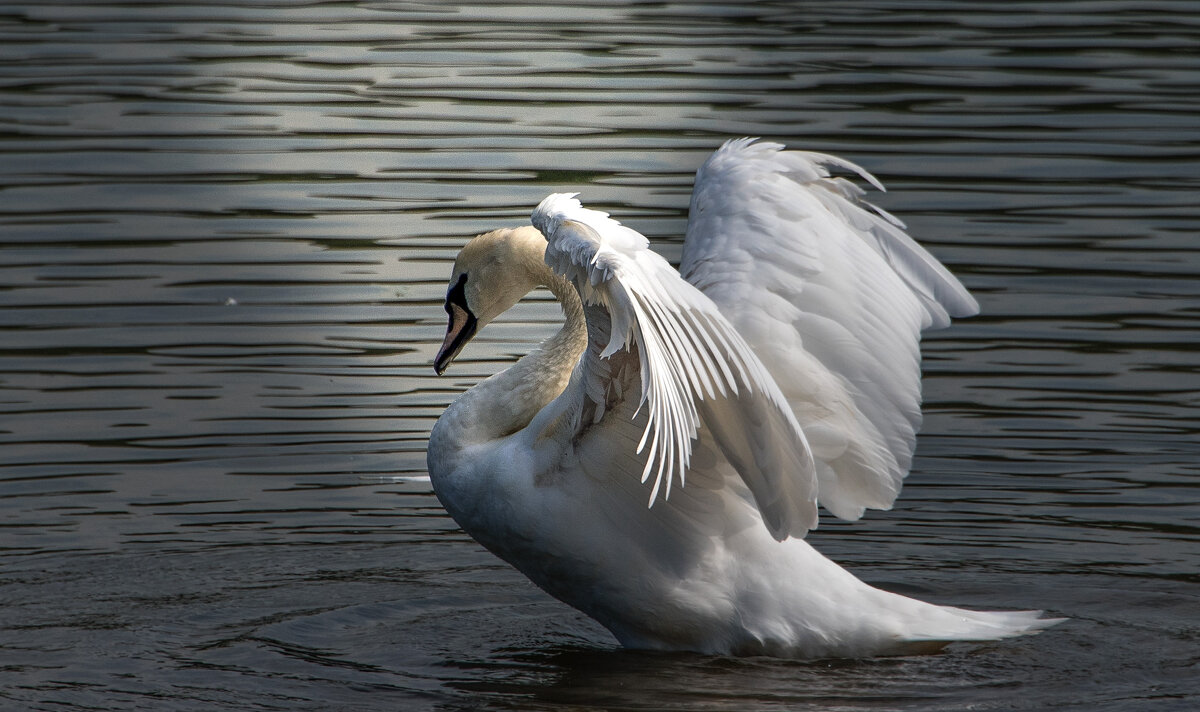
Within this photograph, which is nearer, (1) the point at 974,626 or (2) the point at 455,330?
(1) the point at 974,626

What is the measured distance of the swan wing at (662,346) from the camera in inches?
178

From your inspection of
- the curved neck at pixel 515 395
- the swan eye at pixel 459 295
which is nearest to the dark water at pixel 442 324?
the curved neck at pixel 515 395

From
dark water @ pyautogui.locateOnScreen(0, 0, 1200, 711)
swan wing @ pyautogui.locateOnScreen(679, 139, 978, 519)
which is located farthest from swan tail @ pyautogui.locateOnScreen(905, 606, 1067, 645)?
swan wing @ pyautogui.locateOnScreen(679, 139, 978, 519)

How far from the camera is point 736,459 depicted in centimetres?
537

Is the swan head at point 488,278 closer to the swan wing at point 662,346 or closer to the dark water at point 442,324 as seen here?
the dark water at point 442,324

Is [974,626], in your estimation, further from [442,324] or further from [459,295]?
[442,324]

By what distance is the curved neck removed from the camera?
5816 millimetres

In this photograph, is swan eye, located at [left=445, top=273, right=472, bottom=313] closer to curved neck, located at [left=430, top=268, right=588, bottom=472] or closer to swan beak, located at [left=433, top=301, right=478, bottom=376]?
swan beak, located at [left=433, top=301, right=478, bottom=376]

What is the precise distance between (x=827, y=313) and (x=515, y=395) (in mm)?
976

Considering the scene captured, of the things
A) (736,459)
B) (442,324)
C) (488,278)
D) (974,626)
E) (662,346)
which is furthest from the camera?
(442,324)

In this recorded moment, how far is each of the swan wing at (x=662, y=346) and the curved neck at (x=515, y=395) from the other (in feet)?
2.18

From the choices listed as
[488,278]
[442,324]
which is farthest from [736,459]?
[442,324]

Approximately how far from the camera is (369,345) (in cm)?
853

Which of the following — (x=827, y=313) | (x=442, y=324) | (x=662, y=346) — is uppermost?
(x=662, y=346)
